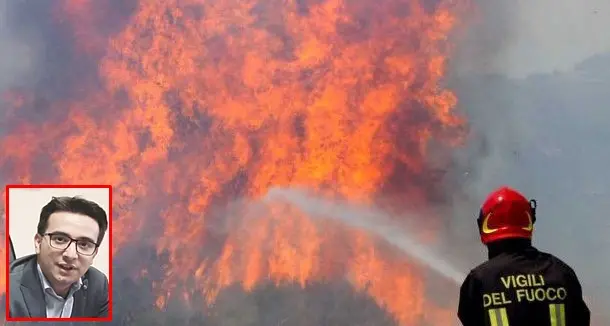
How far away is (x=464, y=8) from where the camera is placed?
Result: 262 cm

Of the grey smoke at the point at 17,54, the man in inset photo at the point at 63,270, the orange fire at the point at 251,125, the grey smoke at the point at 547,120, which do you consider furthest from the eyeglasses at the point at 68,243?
the grey smoke at the point at 547,120

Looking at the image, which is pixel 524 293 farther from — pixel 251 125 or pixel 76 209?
pixel 76 209

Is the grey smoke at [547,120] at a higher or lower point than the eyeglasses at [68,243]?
higher

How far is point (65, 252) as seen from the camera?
2586 millimetres

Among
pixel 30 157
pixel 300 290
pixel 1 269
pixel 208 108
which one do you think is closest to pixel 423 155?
pixel 300 290

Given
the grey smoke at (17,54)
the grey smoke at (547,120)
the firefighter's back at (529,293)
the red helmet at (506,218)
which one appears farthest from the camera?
the grey smoke at (17,54)

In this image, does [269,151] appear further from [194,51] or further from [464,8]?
[464,8]

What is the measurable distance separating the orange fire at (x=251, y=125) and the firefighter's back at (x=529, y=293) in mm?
865

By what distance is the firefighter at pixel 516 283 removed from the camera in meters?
1.64

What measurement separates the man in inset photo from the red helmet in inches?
66.2

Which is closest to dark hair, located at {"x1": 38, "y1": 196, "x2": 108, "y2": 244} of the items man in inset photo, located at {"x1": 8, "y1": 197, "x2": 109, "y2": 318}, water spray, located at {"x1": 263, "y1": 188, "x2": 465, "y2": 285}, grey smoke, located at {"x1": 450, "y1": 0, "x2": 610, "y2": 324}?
man in inset photo, located at {"x1": 8, "y1": 197, "x2": 109, "y2": 318}

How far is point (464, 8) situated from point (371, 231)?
1093mm

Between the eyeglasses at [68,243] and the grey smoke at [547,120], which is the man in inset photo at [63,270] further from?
the grey smoke at [547,120]

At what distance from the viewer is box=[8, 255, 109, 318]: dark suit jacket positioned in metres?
2.57
